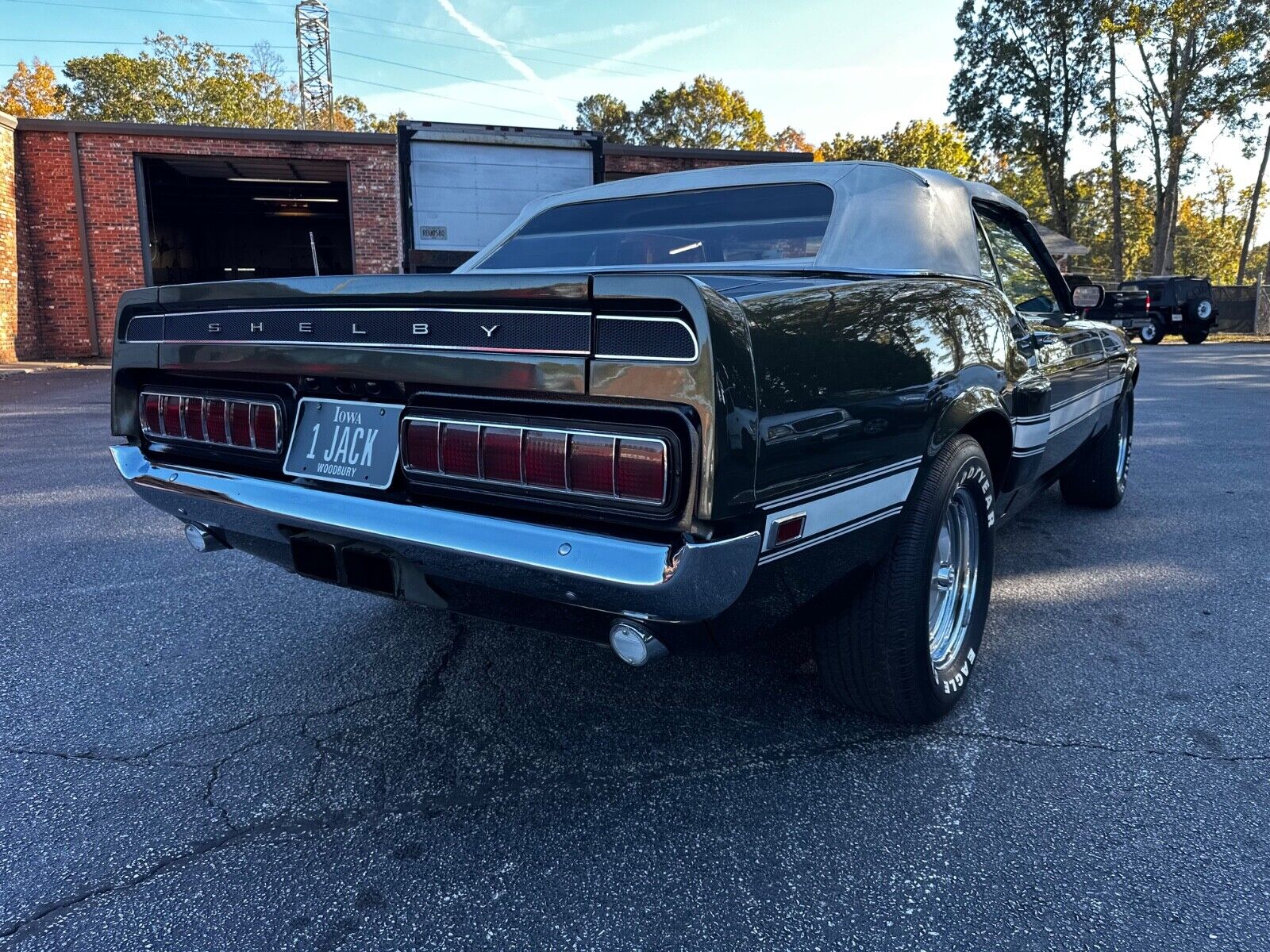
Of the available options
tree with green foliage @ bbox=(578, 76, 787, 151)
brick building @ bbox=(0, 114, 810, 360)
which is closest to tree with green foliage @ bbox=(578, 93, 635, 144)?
tree with green foliage @ bbox=(578, 76, 787, 151)

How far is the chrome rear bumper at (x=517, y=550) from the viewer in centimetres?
165

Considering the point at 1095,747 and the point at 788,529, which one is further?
the point at 1095,747

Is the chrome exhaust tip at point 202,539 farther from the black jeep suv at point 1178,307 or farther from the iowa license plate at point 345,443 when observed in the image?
the black jeep suv at point 1178,307

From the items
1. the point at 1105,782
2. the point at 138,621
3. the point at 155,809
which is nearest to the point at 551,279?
the point at 155,809

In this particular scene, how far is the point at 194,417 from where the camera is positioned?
2484 millimetres

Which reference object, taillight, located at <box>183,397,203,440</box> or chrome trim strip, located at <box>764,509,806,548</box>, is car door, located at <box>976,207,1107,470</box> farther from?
taillight, located at <box>183,397,203,440</box>

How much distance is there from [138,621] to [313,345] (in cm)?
178

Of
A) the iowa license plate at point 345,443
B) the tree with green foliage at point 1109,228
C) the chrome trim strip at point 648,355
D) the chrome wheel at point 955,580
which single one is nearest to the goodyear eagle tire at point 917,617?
the chrome wheel at point 955,580

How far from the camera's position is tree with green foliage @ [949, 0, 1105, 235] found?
101ft

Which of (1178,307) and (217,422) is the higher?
(1178,307)

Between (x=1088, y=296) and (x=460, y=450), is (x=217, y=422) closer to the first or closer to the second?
(x=460, y=450)

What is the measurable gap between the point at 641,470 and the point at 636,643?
0.36 meters

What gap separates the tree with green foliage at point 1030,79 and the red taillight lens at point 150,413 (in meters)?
35.6

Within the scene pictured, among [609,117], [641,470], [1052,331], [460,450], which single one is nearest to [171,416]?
[460,450]
